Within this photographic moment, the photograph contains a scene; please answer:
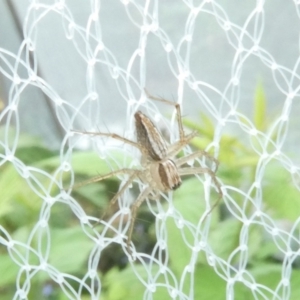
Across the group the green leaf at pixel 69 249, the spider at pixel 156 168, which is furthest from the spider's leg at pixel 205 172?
the green leaf at pixel 69 249

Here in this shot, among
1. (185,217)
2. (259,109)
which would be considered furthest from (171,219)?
(259,109)

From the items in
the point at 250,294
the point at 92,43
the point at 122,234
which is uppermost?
the point at 92,43

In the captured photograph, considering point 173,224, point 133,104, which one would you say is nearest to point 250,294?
point 173,224

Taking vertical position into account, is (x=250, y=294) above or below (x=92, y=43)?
below

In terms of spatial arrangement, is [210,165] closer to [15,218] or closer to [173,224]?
[173,224]

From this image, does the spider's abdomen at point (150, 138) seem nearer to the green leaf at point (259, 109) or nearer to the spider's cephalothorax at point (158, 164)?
the spider's cephalothorax at point (158, 164)

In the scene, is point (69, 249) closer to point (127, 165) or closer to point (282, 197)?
point (127, 165)

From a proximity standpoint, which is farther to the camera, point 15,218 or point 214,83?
point 214,83
